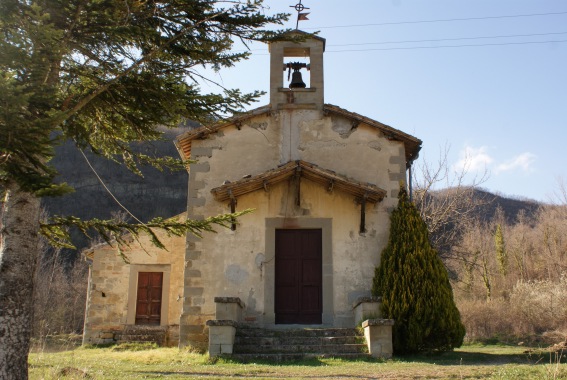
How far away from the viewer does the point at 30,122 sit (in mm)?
4867

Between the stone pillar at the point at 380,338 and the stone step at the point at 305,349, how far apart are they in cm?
29

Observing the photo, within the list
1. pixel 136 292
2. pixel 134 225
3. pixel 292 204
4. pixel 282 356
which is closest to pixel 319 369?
pixel 282 356

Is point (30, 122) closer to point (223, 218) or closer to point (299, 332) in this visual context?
point (223, 218)

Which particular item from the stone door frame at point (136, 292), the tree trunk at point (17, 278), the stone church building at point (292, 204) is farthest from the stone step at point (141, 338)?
the tree trunk at point (17, 278)

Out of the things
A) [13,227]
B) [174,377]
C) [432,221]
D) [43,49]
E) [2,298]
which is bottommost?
[174,377]

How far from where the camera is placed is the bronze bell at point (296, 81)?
1469cm

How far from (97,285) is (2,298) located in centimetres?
1283

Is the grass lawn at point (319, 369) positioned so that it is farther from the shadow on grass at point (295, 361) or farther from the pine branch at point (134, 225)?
the pine branch at point (134, 225)

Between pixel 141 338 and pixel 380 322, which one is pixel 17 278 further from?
pixel 141 338

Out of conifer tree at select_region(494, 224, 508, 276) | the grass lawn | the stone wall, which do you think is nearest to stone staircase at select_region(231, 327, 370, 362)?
the grass lawn

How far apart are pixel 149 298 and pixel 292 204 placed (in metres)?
6.87

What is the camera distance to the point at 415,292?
12047 millimetres

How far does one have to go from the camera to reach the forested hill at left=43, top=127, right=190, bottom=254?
60.8 m

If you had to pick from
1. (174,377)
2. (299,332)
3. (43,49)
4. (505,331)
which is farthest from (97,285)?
(505,331)
